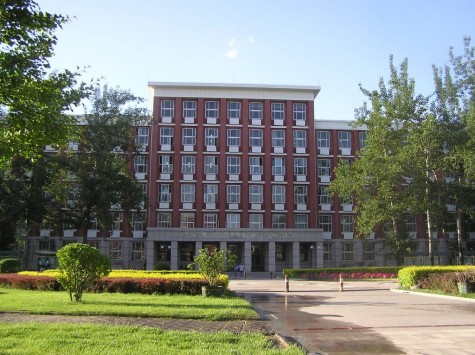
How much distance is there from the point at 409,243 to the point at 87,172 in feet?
81.8

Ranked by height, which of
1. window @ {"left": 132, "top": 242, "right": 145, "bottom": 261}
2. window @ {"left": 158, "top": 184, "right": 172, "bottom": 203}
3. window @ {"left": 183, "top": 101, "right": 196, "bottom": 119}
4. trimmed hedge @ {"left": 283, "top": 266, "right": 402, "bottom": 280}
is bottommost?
trimmed hedge @ {"left": 283, "top": 266, "right": 402, "bottom": 280}

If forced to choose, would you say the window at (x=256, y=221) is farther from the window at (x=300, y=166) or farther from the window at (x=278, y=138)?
the window at (x=278, y=138)

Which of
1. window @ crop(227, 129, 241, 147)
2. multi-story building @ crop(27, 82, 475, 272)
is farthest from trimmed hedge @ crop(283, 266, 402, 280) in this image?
window @ crop(227, 129, 241, 147)

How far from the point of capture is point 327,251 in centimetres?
4900

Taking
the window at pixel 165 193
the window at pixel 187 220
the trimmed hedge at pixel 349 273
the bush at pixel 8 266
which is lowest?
the trimmed hedge at pixel 349 273

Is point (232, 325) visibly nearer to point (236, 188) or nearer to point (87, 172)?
point (87, 172)

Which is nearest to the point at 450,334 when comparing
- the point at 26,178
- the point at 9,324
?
the point at 9,324

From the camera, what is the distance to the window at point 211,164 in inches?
1870

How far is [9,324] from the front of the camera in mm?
8797

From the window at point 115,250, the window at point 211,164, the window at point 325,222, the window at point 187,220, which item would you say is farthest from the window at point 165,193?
the window at point 325,222

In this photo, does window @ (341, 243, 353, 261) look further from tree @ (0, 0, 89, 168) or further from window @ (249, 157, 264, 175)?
tree @ (0, 0, 89, 168)

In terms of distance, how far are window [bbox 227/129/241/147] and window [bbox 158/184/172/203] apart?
7435mm

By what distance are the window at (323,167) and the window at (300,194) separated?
112 inches

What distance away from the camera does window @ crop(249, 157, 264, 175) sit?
157 feet
